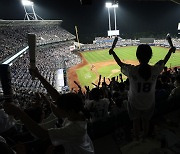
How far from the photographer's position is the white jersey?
344 cm

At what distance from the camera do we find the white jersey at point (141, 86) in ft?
11.3

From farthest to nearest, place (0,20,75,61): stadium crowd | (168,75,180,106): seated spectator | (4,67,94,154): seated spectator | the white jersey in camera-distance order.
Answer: (0,20,75,61): stadium crowd
(168,75,180,106): seated spectator
the white jersey
(4,67,94,154): seated spectator

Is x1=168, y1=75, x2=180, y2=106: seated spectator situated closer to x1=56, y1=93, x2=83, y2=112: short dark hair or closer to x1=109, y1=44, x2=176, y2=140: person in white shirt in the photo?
x1=109, y1=44, x2=176, y2=140: person in white shirt

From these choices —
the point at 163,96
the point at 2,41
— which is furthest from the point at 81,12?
the point at 163,96

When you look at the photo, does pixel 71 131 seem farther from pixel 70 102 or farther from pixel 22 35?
pixel 22 35

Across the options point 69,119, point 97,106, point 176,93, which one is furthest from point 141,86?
→ point 176,93

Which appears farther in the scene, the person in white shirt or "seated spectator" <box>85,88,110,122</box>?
"seated spectator" <box>85,88,110,122</box>

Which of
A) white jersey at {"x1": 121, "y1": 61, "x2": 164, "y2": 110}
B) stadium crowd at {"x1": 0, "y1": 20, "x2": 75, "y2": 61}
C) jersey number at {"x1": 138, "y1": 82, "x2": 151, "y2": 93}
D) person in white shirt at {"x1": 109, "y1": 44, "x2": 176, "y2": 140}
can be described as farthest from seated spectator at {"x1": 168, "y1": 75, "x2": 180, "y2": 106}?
stadium crowd at {"x1": 0, "y1": 20, "x2": 75, "y2": 61}

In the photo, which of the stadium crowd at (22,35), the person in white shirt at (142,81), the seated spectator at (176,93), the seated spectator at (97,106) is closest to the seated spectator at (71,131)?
the person in white shirt at (142,81)

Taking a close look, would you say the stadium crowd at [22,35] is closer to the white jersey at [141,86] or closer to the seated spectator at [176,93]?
the seated spectator at [176,93]

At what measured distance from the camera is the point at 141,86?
3471 mm

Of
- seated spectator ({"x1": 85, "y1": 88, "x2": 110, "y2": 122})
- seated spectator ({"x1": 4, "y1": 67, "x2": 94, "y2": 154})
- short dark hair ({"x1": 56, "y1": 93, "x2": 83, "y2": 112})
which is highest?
short dark hair ({"x1": 56, "y1": 93, "x2": 83, "y2": 112})

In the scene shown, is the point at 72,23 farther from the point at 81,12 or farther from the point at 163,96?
the point at 163,96

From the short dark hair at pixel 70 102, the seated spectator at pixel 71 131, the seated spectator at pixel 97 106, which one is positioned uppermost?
the short dark hair at pixel 70 102
